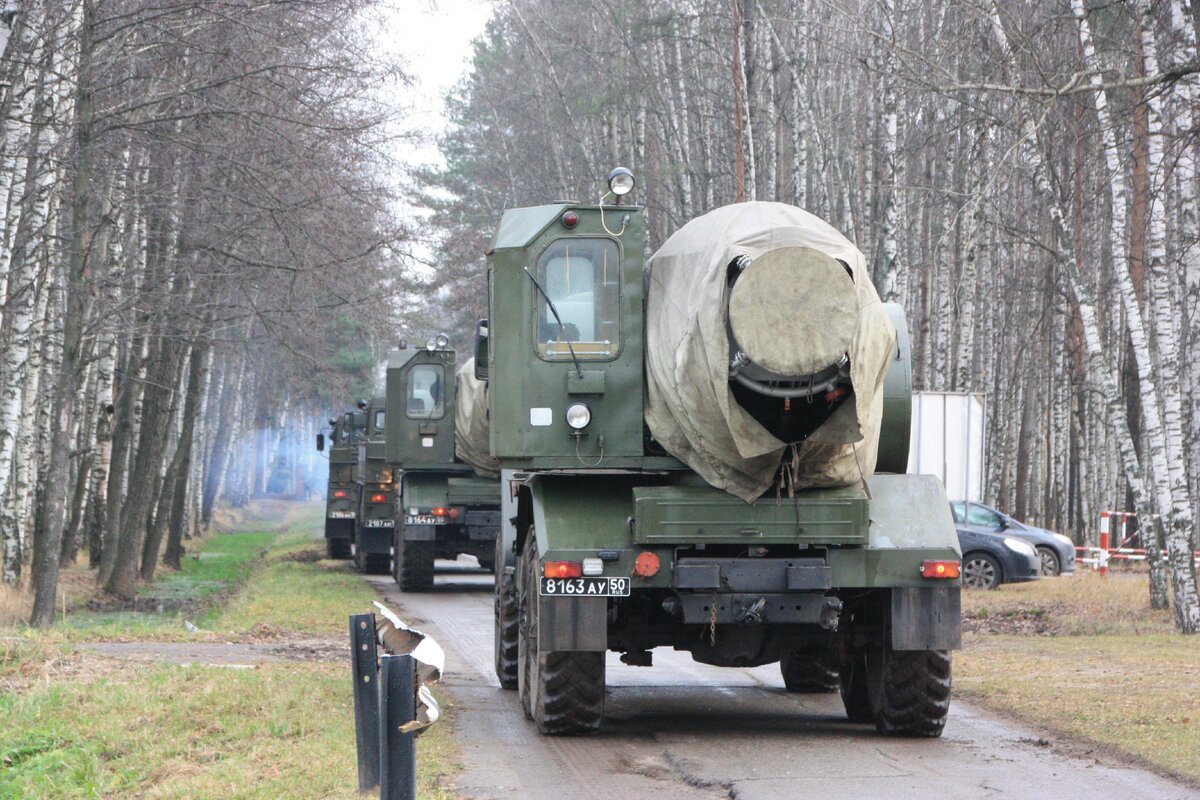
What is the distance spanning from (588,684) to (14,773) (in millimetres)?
3255

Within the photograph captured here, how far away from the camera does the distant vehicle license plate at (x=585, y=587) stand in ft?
29.8

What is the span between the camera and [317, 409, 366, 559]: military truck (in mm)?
30750

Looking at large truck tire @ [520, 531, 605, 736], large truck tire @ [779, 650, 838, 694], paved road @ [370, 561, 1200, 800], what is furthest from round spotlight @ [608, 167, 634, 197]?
large truck tire @ [779, 650, 838, 694]

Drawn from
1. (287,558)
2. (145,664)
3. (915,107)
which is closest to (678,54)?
(915,107)

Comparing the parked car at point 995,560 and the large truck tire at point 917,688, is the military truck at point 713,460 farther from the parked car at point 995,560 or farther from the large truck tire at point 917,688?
the parked car at point 995,560

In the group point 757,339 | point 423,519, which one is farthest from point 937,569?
point 423,519

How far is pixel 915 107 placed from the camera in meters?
27.1

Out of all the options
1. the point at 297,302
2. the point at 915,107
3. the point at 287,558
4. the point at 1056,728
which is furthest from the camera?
the point at 287,558

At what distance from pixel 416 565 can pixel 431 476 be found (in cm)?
137

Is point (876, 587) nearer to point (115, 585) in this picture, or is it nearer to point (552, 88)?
point (115, 585)

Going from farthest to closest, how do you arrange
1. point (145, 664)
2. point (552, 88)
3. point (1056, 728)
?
point (552, 88) → point (145, 664) → point (1056, 728)

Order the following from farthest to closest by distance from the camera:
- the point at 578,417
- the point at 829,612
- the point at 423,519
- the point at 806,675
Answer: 1. the point at 423,519
2. the point at 806,675
3. the point at 578,417
4. the point at 829,612

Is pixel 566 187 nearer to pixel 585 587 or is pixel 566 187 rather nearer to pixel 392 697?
pixel 585 587

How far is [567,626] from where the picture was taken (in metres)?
9.11
